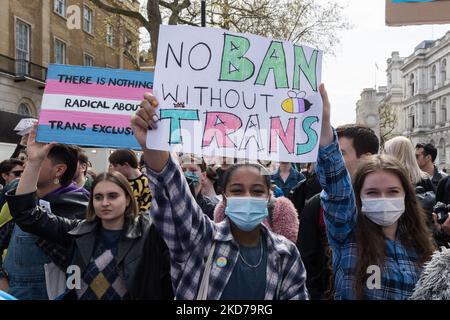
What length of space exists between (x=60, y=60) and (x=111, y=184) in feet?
83.8

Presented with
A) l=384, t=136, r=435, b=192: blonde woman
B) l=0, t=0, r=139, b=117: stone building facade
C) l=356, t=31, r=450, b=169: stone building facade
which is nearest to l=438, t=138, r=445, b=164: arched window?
l=356, t=31, r=450, b=169: stone building facade

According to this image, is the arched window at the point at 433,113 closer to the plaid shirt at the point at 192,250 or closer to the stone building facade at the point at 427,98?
the stone building facade at the point at 427,98

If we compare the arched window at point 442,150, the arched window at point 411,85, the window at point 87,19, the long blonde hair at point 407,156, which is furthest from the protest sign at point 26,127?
the arched window at point 411,85

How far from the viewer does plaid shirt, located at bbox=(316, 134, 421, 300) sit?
7.17ft

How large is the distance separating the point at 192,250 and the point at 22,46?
24033mm

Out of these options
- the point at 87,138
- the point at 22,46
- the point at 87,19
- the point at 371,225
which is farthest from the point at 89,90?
the point at 87,19

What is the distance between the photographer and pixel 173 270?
212 centimetres

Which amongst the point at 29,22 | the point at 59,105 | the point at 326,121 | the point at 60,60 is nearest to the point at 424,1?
the point at 326,121

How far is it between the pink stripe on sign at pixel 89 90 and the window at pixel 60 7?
24.8m

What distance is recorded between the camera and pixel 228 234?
7.13ft

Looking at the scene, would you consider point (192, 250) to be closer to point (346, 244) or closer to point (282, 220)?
point (346, 244)

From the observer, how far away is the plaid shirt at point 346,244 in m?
2.19
